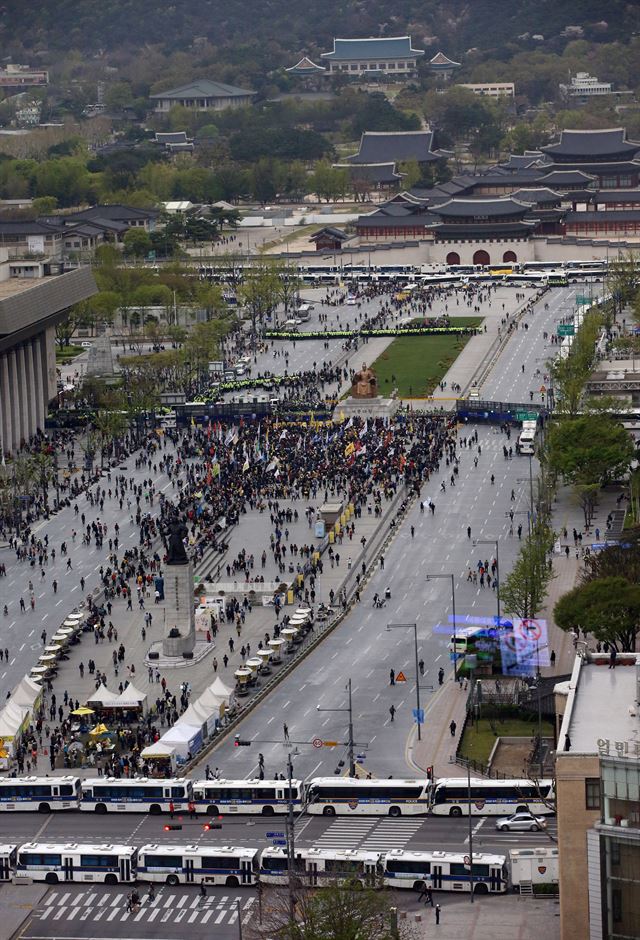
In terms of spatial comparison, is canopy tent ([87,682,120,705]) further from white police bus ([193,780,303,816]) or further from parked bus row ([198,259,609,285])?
parked bus row ([198,259,609,285])

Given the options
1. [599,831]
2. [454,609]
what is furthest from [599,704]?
[454,609]

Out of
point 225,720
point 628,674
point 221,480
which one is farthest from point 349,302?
point 628,674

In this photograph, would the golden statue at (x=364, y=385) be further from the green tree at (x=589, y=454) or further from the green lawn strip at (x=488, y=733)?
the green lawn strip at (x=488, y=733)

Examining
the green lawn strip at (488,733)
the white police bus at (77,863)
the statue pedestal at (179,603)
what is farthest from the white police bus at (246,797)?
the statue pedestal at (179,603)

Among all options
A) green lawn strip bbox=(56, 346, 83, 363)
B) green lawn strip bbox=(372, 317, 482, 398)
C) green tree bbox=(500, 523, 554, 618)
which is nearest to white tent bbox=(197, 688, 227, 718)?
green tree bbox=(500, 523, 554, 618)

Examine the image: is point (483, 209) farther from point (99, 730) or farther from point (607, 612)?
point (99, 730)
